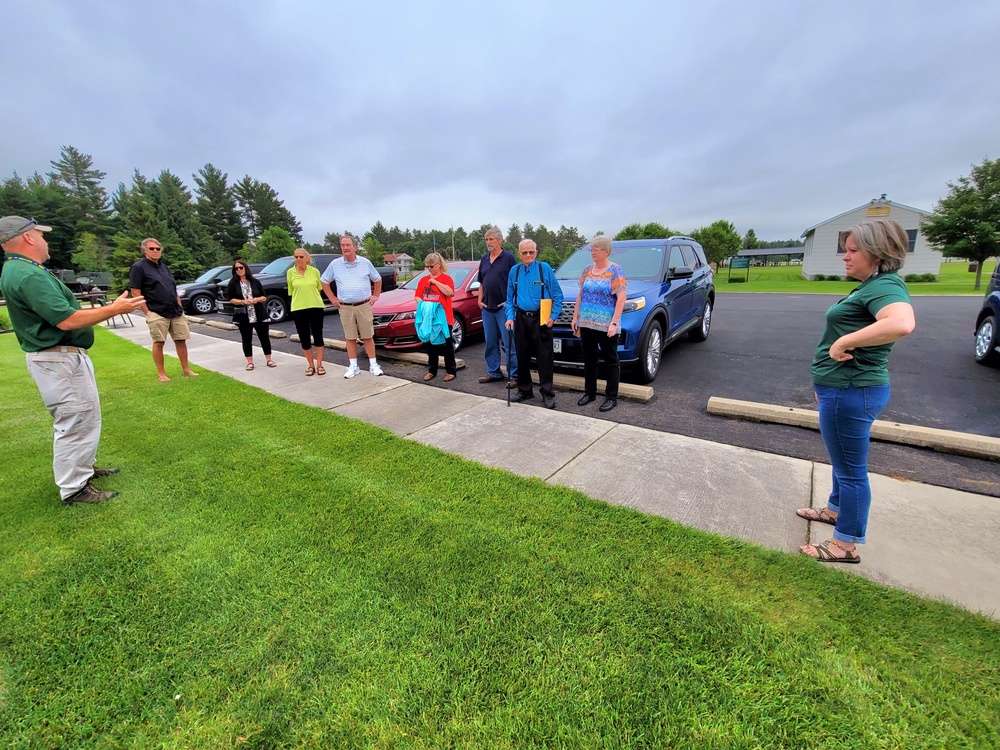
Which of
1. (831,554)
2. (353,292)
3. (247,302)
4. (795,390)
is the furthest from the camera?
(247,302)

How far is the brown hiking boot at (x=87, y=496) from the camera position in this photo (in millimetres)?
3027

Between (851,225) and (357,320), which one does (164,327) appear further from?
(851,225)

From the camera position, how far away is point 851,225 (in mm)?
30078

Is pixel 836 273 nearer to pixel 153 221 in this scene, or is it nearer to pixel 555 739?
pixel 555 739

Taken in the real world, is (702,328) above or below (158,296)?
below

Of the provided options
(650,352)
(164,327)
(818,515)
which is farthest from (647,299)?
(164,327)

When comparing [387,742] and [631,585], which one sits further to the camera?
[631,585]

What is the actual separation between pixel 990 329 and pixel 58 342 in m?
9.82

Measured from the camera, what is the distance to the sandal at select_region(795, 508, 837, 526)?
2623 mm

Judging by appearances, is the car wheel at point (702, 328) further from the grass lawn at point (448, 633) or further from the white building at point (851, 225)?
the white building at point (851, 225)

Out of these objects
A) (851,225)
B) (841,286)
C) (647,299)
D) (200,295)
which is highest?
(851,225)

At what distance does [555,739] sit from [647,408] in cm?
362

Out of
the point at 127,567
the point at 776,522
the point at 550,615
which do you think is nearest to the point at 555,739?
the point at 550,615

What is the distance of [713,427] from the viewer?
4133mm
